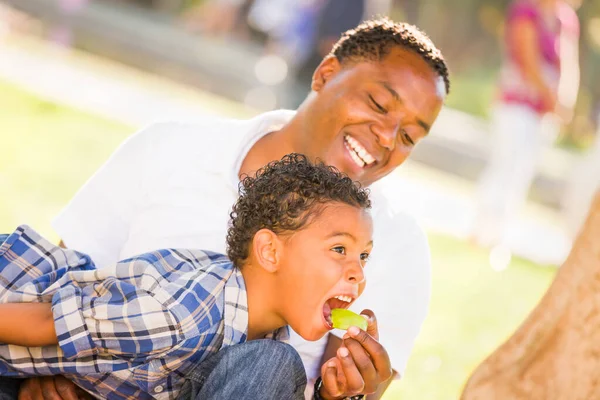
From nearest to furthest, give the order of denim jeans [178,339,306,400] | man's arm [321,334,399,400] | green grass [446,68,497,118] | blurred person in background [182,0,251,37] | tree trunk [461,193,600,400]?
1. denim jeans [178,339,306,400]
2. tree trunk [461,193,600,400]
3. man's arm [321,334,399,400]
4. green grass [446,68,497,118]
5. blurred person in background [182,0,251,37]

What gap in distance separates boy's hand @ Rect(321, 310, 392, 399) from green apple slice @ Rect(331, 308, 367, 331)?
0.17 feet

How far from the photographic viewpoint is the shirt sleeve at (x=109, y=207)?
3.09 m

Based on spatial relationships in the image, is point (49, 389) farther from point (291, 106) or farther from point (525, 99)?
point (291, 106)

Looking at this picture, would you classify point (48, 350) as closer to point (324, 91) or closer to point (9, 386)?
point (9, 386)

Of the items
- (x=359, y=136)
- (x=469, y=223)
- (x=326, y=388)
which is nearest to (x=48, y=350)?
(x=326, y=388)

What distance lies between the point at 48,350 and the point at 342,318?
769mm

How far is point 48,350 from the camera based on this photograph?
8.34 feet

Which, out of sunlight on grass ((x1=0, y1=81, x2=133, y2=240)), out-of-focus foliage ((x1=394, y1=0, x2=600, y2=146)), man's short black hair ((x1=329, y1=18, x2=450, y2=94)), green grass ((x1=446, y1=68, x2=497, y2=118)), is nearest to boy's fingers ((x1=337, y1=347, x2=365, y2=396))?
man's short black hair ((x1=329, y1=18, x2=450, y2=94))

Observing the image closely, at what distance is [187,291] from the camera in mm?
2543

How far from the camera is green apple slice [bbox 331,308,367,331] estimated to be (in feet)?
8.36

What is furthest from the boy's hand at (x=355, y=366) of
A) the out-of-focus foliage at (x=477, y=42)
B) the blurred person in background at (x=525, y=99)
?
the out-of-focus foliage at (x=477, y=42)

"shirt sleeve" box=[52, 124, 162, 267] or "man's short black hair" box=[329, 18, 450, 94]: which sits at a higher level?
"man's short black hair" box=[329, 18, 450, 94]

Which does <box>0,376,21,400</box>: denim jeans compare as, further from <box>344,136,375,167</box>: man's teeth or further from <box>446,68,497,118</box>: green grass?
<box>446,68,497,118</box>: green grass

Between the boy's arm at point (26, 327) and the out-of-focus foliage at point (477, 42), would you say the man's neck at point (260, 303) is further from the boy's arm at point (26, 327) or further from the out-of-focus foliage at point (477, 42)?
the out-of-focus foliage at point (477, 42)
